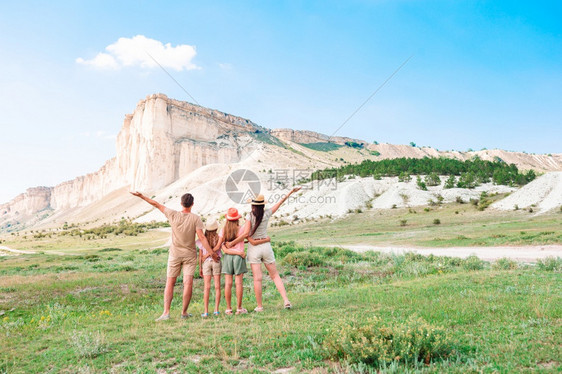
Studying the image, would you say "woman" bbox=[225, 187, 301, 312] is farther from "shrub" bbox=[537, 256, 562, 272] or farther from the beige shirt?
"shrub" bbox=[537, 256, 562, 272]

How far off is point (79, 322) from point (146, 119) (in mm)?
114305

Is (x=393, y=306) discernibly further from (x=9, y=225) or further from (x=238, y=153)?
(x=9, y=225)

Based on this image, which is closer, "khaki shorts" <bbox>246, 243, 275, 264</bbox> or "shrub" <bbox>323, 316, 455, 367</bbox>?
"shrub" <bbox>323, 316, 455, 367</bbox>

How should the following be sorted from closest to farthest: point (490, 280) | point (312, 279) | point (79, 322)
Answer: point (79, 322) < point (490, 280) < point (312, 279)

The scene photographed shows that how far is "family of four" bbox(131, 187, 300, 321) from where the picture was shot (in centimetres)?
764

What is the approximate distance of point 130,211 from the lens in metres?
91.5

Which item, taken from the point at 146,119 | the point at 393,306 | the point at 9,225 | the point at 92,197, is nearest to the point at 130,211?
the point at 146,119

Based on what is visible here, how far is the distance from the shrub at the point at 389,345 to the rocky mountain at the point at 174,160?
236 feet

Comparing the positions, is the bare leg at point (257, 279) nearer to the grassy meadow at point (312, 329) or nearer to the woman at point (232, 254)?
the woman at point (232, 254)

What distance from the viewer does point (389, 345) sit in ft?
14.9

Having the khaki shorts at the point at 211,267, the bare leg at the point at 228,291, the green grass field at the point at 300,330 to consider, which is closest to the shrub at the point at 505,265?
the green grass field at the point at 300,330

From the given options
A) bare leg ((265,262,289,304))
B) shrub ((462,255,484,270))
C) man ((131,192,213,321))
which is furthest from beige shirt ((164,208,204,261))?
shrub ((462,255,484,270))

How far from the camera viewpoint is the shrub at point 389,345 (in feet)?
14.7

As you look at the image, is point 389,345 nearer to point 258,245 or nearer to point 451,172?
point 258,245
